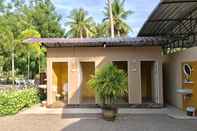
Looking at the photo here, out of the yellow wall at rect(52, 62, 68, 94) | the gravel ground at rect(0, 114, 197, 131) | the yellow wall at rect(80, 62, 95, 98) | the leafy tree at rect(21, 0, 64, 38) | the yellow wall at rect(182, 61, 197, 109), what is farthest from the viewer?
the leafy tree at rect(21, 0, 64, 38)

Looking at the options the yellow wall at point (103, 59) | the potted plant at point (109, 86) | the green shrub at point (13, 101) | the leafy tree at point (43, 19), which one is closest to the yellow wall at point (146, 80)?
the yellow wall at point (103, 59)

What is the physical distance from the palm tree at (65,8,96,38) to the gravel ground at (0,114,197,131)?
31801 mm

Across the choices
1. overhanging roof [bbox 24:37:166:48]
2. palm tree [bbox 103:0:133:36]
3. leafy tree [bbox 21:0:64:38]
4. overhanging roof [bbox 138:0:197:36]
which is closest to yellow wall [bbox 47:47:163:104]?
overhanging roof [bbox 24:37:166:48]

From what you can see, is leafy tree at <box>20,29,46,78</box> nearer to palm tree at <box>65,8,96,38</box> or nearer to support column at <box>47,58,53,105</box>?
palm tree at <box>65,8,96,38</box>

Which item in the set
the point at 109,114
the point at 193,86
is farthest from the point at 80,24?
the point at 109,114

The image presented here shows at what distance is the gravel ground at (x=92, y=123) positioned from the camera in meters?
9.48

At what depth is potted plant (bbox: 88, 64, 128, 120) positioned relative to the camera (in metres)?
11.1

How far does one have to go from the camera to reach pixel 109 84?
11.2 meters

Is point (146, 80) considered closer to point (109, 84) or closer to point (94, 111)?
point (94, 111)

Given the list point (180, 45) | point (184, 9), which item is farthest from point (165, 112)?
point (180, 45)

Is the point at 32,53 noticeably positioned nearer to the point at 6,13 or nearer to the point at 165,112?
the point at 6,13

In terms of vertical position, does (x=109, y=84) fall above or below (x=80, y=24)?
below

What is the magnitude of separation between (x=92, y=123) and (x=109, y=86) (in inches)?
63.1

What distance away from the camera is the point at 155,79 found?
15.0 m
